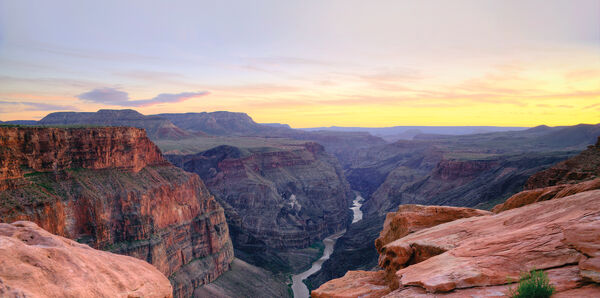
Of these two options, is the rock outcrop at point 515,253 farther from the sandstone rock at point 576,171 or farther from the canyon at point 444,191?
the canyon at point 444,191

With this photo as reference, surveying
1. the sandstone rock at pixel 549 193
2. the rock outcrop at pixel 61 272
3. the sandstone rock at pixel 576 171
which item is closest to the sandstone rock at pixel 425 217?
the sandstone rock at pixel 549 193

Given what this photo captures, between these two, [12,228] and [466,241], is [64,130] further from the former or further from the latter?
[466,241]

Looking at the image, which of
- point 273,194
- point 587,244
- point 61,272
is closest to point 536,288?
point 587,244

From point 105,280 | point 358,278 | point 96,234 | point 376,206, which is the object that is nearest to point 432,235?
point 358,278

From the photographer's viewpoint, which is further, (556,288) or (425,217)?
(425,217)

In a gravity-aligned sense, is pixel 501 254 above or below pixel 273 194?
above

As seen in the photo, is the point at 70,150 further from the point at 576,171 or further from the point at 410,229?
the point at 576,171

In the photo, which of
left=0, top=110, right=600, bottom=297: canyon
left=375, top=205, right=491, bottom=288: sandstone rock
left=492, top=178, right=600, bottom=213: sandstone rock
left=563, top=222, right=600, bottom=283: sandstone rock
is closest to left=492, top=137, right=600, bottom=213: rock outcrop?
left=492, top=178, right=600, bottom=213: sandstone rock
